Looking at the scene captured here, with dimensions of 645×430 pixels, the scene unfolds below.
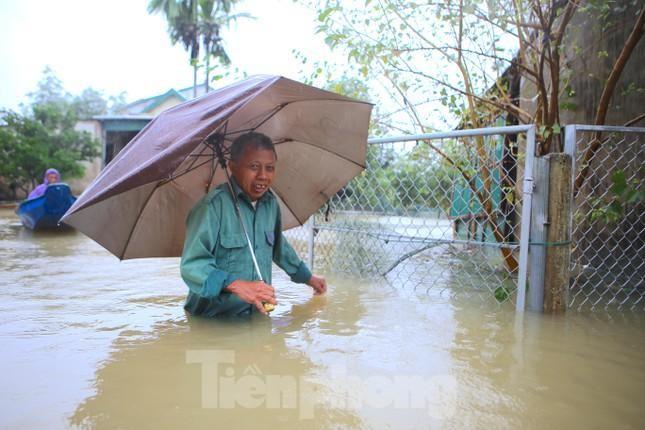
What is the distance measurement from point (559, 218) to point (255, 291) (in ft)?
6.94

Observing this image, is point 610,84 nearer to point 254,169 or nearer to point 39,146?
point 254,169

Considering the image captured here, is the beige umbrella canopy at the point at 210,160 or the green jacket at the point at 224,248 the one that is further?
the green jacket at the point at 224,248

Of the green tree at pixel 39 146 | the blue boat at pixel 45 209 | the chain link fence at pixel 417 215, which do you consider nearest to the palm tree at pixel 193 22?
the green tree at pixel 39 146

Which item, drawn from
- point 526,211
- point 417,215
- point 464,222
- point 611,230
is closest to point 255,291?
point 526,211

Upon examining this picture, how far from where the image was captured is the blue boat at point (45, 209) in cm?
996

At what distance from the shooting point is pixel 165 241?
345cm

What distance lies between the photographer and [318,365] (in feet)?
8.20

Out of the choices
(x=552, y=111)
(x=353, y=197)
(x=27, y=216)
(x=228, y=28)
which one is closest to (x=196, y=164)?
(x=353, y=197)

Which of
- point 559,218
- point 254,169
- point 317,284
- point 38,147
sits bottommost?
point 317,284

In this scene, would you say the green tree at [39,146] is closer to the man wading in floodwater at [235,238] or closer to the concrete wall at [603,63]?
the man wading in floodwater at [235,238]

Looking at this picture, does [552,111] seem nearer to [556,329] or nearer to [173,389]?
[556,329]

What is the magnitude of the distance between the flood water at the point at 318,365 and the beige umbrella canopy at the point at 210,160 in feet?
2.10

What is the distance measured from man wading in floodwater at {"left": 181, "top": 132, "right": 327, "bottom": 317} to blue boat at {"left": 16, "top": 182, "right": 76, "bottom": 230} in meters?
7.92

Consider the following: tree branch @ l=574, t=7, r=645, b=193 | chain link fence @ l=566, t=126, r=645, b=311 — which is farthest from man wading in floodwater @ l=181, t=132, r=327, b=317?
tree branch @ l=574, t=7, r=645, b=193
